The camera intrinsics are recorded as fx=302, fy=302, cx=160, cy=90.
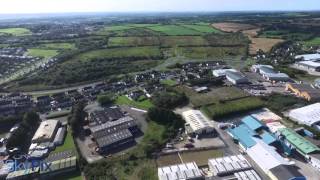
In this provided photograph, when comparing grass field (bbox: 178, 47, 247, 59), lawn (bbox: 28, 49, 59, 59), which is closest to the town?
grass field (bbox: 178, 47, 247, 59)

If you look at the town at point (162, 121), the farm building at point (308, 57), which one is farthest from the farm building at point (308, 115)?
the farm building at point (308, 57)

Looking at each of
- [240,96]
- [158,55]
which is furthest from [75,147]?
[158,55]

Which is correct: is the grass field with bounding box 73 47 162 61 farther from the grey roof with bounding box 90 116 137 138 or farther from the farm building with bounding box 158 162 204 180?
the farm building with bounding box 158 162 204 180

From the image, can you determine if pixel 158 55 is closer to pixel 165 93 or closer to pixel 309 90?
pixel 165 93

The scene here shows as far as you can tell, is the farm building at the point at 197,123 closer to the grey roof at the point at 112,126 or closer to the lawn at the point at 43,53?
the grey roof at the point at 112,126

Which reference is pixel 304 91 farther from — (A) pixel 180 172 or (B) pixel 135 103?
(A) pixel 180 172

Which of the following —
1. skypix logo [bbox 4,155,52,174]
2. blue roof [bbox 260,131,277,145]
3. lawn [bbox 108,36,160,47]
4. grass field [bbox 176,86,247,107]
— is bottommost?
skypix logo [bbox 4,155,52,174]
